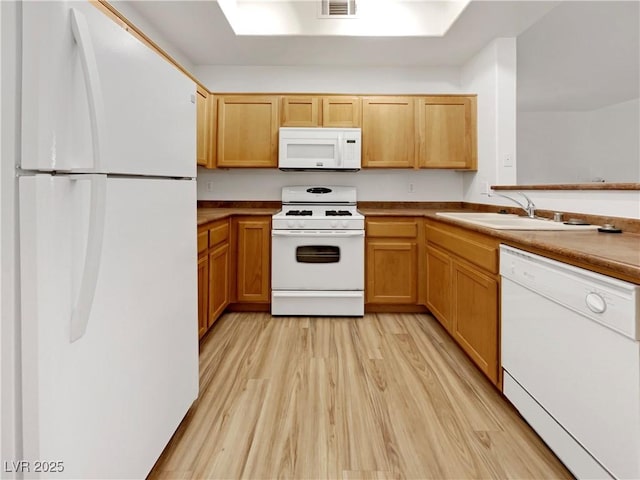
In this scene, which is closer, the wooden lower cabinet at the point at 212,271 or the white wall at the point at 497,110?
the wooden lower cabinet at the point at 212,271

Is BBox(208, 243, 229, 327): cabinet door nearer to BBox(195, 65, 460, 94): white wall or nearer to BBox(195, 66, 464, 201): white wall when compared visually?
A: BBox(195, 66, 464, 201): white wall

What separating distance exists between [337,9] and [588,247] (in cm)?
275

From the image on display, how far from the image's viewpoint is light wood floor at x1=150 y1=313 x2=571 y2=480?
1.44 m

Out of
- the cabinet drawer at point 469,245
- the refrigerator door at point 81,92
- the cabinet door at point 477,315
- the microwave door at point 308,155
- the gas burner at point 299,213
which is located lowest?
the cabinet door at point 477,315

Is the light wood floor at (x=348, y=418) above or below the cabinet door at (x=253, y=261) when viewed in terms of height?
below

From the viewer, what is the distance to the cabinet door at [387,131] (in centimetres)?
362

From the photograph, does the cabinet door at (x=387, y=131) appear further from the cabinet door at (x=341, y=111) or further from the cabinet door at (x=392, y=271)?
the cabinet door at (x=392, y=271)

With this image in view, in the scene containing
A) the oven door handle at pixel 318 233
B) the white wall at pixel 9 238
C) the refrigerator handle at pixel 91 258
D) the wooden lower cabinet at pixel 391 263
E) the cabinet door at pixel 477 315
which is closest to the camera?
the white wall at pixel 9 238

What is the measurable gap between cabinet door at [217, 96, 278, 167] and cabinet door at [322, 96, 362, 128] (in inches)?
18.6

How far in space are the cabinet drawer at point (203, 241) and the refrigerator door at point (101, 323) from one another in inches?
37.1

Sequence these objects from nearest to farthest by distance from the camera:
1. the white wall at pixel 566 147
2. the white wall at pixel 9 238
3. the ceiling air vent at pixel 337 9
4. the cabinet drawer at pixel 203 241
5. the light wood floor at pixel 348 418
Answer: the white wall at pixel 9 238 → the light wood floor at pixel 348 418 → the cabinet drawer at pixel 203 241 → the ceiling air vent at pixel 337 9 → the white wall at pixel 566 147

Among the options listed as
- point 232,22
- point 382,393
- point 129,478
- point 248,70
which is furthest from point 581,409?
point 248,70

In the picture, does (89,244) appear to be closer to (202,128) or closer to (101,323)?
(101,323)

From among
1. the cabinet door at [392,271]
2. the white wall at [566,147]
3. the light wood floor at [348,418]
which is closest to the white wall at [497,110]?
the cabinet door at [392,271]
